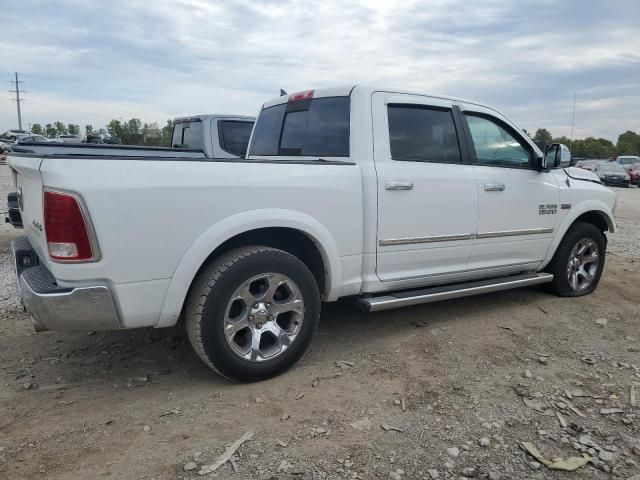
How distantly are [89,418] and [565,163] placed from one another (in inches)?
168

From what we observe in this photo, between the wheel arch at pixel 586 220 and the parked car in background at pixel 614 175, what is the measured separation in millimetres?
23282

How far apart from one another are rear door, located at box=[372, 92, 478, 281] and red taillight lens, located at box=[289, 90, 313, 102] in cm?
63

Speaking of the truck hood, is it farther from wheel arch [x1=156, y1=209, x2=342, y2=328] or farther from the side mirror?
wheel arch [x1=156, y1=209, x2=342, y2=328]

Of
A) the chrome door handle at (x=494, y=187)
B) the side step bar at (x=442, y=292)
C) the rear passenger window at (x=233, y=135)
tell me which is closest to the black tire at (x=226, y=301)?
the side step bar at (x=442, y=292)

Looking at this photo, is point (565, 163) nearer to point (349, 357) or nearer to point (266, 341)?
point (349, 357)

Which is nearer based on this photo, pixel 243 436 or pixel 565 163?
pixel 243 436

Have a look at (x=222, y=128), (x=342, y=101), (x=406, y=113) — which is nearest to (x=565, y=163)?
(x=406, y=113)

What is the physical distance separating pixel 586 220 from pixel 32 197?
16.6ft

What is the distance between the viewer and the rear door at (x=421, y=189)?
3.75 m

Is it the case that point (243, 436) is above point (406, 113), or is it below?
below

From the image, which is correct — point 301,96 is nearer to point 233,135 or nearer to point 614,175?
point 233,135

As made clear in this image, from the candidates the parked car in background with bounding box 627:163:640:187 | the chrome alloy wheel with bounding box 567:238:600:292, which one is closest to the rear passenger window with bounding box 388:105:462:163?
the chrome alloy wheel with bounding box 567:238:600:292

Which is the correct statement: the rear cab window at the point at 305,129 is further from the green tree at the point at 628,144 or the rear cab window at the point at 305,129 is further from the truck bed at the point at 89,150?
the green tree at the point at 628,144

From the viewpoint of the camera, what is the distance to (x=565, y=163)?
4652mm
